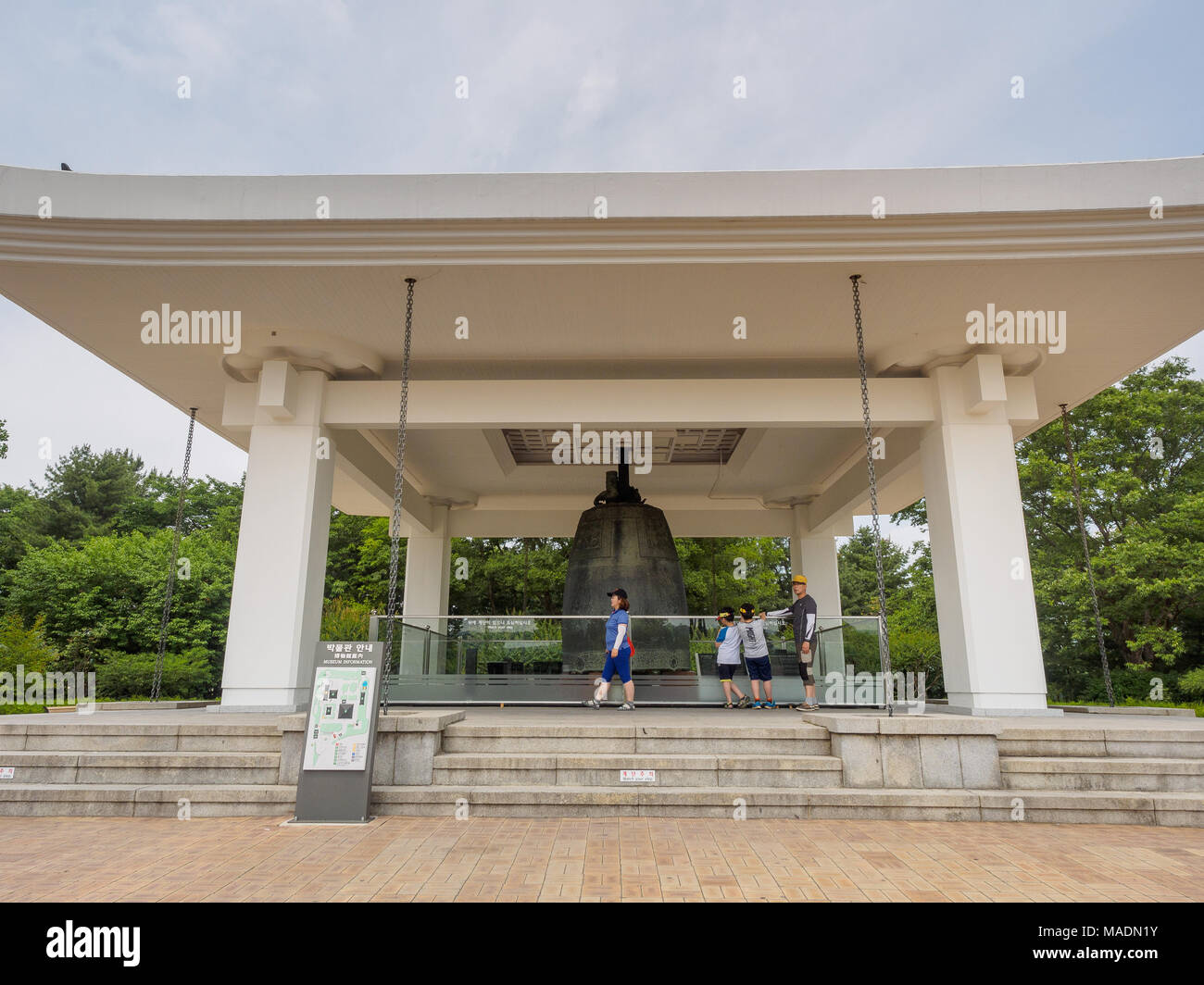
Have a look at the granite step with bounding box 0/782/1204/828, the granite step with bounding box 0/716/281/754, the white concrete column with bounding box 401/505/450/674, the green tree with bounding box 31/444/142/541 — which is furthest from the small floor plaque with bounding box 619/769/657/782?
the green tree with bounding box 31/444/142/541

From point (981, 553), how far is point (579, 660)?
6016 mm

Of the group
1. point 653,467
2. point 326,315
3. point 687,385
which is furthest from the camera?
point 653,467

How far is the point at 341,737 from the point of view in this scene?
20.3 ft

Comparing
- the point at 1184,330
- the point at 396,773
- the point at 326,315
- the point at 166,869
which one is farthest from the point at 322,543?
the point at 1184,330

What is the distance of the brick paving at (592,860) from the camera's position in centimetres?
433

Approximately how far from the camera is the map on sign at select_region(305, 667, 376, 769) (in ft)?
20.2

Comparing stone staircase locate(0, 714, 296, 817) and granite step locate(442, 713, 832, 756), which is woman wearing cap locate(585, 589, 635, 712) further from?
stone staircase locate(0, 714, 296, 817)

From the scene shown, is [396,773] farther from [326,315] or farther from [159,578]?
[159,578]

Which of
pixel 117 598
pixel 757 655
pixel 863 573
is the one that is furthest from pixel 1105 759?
pixel 863 573

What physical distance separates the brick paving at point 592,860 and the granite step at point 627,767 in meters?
0.51

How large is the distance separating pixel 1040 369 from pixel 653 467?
8344 mm

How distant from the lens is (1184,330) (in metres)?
10.2

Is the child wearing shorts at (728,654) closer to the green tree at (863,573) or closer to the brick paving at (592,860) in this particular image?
the brick paving at (592,860)

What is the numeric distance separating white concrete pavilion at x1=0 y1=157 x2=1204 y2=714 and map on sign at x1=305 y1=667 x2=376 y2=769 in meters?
4.25
